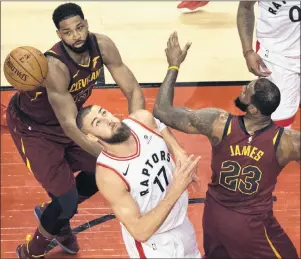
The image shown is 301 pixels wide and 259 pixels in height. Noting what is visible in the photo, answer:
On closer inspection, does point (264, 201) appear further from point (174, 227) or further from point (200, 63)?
point (200, 63)

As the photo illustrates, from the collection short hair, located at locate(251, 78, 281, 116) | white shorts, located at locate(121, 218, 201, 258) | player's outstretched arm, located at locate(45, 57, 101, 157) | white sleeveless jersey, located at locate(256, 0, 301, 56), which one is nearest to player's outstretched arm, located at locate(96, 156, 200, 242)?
white shorts, located at locate(121, 218, 201, 258)

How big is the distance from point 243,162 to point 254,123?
26cm

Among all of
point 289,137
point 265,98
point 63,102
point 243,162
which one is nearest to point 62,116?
point 63,102

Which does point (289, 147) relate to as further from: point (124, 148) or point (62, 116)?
point (62, 116)

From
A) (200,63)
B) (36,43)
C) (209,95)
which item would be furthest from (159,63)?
(36,43)

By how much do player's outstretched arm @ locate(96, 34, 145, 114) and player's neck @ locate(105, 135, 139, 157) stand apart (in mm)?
828

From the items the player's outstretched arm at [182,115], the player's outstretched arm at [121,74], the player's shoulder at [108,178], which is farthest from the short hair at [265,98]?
the player's outstretched arm at [121,74]

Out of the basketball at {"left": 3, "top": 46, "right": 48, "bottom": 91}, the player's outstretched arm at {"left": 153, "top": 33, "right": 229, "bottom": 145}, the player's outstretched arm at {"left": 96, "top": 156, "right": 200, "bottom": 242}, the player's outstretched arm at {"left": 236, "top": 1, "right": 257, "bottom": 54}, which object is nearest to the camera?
the player's outstretched arm at {"left": 96, "top": 156, "right": 200, "bottom": 242}

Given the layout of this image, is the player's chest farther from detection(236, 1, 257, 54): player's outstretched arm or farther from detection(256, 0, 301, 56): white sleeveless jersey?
detection(256, 0, 301, 56): white sleeveless jersey

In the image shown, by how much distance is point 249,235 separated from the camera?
3871 mm

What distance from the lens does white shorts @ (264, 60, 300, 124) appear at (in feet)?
17.2

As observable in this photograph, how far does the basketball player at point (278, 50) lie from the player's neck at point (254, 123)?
152 cm

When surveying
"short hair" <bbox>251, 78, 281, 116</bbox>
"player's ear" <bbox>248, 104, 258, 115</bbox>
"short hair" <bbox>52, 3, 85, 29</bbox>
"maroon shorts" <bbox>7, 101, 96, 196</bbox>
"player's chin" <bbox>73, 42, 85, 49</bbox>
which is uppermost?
"short hair" <bbox>52, 3, 85, 29</bbox>

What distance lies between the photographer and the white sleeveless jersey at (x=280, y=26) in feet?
16.7
